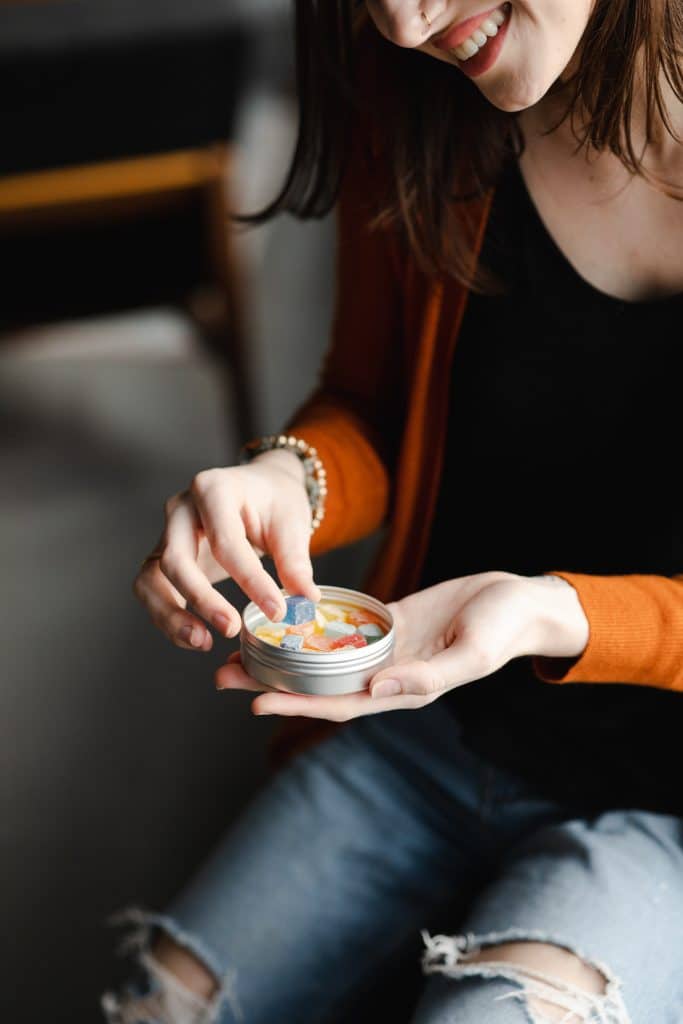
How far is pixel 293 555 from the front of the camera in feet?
2.87

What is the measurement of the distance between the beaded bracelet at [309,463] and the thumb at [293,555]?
0.30 ft

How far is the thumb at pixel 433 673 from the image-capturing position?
0.74 metres

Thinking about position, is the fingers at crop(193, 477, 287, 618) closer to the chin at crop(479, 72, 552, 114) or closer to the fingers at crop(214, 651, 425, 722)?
the fingers at crop(214, 651, 425, 722)

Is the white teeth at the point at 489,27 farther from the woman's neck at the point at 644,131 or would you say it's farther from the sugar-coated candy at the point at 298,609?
the sugar-coated candy at the point at 298,609

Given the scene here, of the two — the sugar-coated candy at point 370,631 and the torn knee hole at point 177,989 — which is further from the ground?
the sugar-coated candy at point 370,631

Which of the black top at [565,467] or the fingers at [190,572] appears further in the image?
the black top at [565,467]

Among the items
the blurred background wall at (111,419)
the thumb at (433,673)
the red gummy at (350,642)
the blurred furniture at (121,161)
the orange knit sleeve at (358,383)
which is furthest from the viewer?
the blurred furniture at (121,161)

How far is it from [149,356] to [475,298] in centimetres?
226

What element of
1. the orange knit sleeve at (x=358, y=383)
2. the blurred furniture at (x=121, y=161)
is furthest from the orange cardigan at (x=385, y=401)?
the blurred furniture at (x=121, y=161)

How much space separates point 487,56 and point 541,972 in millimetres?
660

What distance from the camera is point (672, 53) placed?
82 centimetres

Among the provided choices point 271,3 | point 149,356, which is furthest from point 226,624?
point 149,356

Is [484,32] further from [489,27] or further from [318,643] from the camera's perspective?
[318,643]

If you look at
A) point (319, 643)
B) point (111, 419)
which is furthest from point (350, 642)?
point (111, 419)
